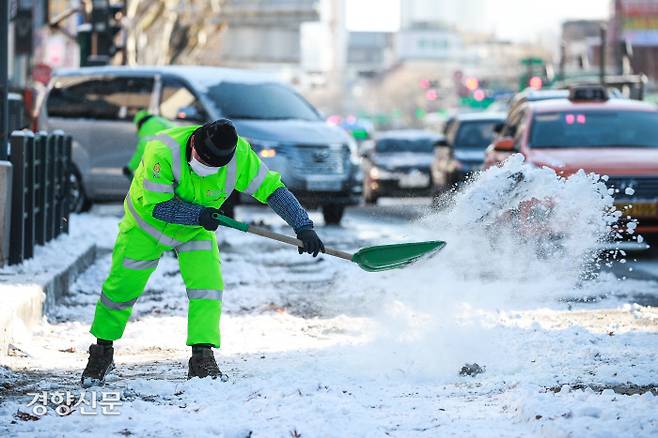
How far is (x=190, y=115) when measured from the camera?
16.2m

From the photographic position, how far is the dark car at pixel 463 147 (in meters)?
21.2

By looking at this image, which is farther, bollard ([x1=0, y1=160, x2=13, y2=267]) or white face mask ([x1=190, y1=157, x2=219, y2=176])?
bollard ([x1=0, y1=160, x2=13, y2=267])

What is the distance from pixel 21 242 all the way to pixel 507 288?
3.48m

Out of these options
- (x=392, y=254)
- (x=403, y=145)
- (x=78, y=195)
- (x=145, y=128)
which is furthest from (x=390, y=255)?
(x=403, y=145)

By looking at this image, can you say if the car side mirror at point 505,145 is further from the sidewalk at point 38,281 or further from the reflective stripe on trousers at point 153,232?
the reflective stripe on trousers at point 153,232

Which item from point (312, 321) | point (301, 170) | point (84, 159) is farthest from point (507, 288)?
point (84, 159)

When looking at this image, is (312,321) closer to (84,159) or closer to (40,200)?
(40,200)

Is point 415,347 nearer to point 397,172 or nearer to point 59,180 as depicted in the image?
point 59,180

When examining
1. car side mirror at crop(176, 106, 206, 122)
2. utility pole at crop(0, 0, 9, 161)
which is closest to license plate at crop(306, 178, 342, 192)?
car side mirror at crop(176, 106, 206, 122)

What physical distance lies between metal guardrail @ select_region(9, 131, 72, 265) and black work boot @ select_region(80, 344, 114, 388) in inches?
136

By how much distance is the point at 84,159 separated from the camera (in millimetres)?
17500

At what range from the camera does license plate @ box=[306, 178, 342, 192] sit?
54.2ft

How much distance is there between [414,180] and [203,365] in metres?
19.6

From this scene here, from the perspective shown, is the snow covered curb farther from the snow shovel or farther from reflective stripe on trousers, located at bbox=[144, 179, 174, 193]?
the snow shovel
